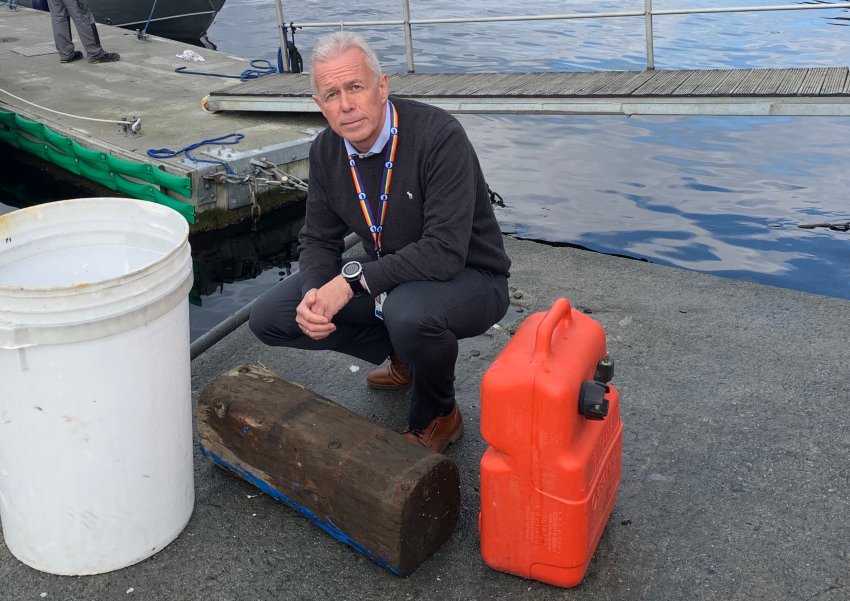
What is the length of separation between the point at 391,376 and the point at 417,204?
2.92 feet

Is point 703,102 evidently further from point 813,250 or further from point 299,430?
point 299,430

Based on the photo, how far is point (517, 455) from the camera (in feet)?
7.55

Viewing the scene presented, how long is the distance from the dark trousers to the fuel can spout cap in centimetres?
65

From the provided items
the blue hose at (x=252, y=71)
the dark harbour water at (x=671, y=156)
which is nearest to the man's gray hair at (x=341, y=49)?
the dark harbour water at (x=671, y=156)

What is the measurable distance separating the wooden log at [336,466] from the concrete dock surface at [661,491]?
0.12 m

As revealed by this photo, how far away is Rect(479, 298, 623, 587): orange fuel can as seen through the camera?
2.24 m

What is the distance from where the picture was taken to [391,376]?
3.54 m

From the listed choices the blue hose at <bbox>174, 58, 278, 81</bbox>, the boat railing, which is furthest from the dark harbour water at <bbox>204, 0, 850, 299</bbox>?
the blue hose at <bbox>174, 58, 278, 81</bbox>

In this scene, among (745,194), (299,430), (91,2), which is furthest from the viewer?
(91,2)

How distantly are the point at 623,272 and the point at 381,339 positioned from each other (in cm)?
197

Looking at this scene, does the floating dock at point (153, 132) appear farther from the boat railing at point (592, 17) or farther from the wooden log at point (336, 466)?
the wooden log at point (336, 466)

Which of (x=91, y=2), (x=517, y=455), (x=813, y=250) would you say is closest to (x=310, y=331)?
(x=517, y=455)

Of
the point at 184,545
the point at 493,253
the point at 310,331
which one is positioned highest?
the point at 493,253

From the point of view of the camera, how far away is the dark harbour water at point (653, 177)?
6.72 meters
